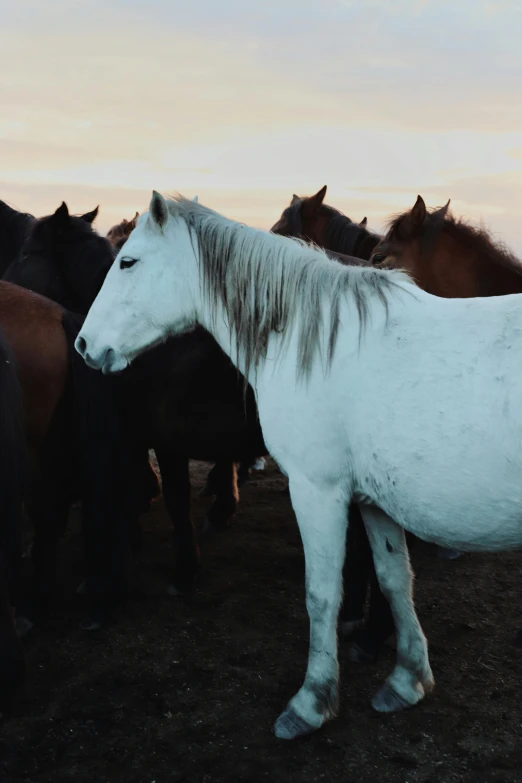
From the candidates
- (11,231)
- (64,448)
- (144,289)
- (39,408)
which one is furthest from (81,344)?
(11,231)

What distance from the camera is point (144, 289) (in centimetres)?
304

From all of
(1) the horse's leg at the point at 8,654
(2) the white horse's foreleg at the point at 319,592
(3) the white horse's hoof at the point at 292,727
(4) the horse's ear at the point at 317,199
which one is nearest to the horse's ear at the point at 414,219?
(4) the horse's ear at the point at 317,199

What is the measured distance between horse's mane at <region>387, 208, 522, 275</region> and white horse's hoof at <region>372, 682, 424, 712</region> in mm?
2837

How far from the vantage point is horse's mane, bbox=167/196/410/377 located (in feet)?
9.41

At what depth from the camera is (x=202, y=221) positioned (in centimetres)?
306

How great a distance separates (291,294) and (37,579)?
2333mm

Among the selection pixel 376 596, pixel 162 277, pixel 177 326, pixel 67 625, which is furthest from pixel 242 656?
pixel 162 277

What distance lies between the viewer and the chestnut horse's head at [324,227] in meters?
6.36

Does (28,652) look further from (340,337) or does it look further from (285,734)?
(340,337)

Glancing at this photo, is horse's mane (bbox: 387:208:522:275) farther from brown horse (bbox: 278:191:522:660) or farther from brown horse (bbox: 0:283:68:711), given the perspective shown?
brown horse (bbox: 0:283:68:711)

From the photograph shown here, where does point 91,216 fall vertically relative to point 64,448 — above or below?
above

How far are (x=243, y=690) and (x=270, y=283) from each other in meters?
1.93

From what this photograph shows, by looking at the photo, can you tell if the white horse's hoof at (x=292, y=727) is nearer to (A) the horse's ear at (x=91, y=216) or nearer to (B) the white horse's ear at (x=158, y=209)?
(B) the white horse's ear at (x=158, y=209)

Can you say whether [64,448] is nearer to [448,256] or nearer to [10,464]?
[10,464]
